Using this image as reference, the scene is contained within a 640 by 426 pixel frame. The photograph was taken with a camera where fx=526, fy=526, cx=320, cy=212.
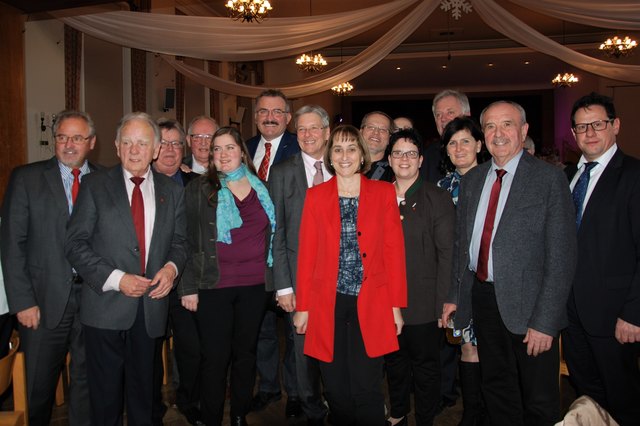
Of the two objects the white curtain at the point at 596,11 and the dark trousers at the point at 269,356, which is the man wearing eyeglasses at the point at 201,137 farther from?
the white curtain at the point at 596,11

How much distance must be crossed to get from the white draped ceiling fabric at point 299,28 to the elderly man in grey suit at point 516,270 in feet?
8.28

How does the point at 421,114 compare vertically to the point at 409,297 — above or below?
above

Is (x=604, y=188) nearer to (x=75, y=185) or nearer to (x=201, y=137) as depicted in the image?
(x=201, y=137)

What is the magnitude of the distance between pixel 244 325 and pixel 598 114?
221 centimetres

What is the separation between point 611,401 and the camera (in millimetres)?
2611

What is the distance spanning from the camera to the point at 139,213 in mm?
2660

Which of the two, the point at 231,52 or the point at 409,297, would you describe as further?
the point at 231,52

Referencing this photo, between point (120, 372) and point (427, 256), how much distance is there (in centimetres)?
172

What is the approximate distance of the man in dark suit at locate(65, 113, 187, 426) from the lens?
2.55 meters

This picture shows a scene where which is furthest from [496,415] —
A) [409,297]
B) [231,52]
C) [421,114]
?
[421,114]

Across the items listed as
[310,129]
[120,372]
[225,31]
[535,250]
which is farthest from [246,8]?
[535,250]

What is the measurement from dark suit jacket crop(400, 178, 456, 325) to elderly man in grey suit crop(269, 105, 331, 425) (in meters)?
0.63

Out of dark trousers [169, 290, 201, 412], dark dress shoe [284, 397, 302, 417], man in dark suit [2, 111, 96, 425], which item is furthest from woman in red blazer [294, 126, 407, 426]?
man in dark suit [2, 111, 96, 425]

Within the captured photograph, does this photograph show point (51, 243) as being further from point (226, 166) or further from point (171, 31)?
point (171, 31)
